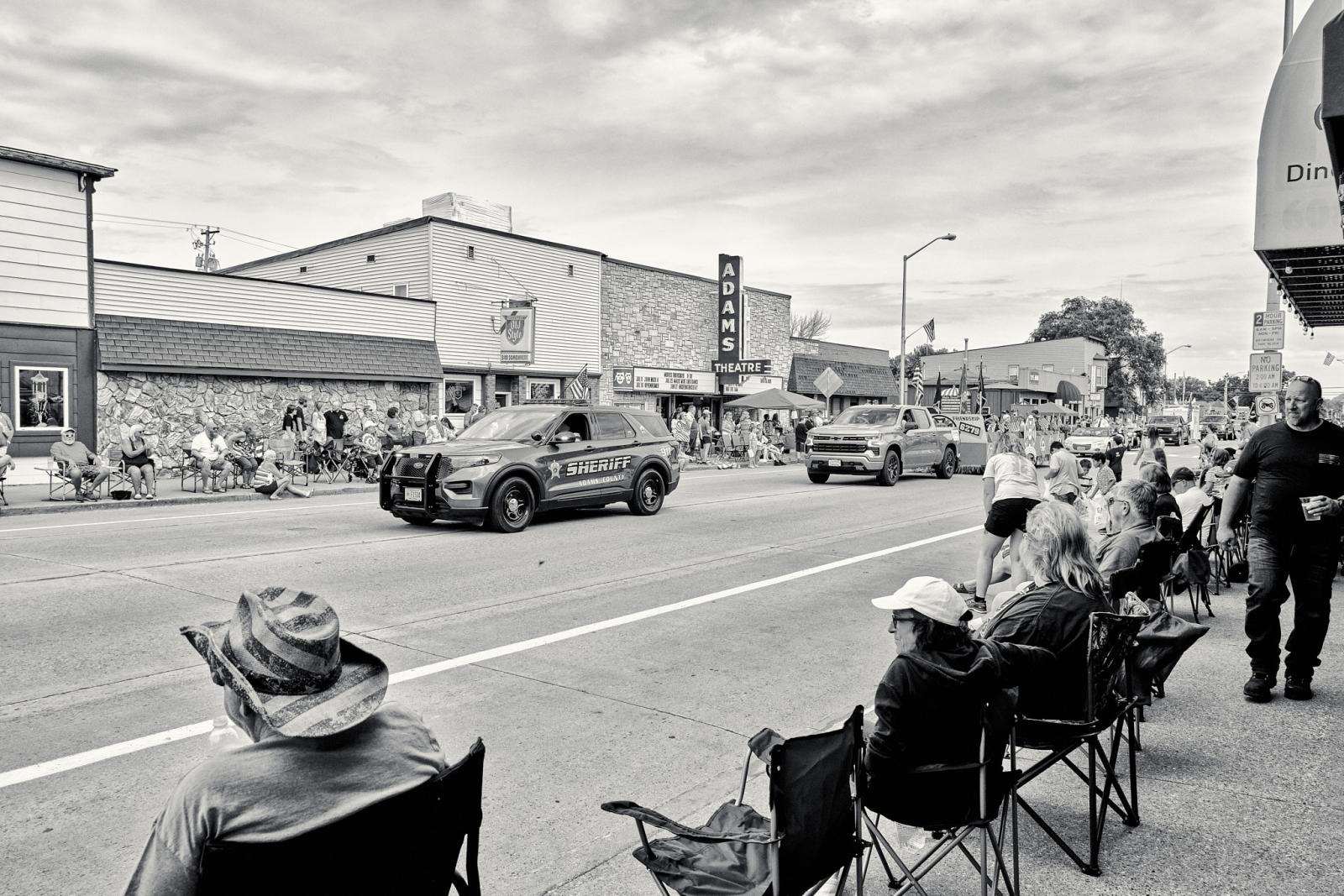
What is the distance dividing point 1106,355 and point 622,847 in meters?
92.4

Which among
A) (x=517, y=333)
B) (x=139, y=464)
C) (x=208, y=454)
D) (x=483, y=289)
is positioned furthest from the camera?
(x=483, y=289)

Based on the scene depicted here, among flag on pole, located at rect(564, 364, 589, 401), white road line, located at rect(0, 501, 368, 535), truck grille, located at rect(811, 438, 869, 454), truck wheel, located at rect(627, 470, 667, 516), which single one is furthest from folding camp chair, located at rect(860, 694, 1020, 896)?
flag on pole, located at rect(564, 364, 589, 401)

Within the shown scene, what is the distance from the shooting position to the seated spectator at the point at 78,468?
1605cm

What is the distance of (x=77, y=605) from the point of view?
770 cm

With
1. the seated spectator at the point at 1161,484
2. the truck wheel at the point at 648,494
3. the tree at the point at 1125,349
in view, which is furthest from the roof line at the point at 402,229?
the tree at the point at 1125,349

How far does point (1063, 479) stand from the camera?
8734 mm

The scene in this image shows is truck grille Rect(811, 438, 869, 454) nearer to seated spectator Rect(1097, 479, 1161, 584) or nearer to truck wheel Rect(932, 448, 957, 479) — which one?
truck wheel Rect(932, 448, 957, 479)

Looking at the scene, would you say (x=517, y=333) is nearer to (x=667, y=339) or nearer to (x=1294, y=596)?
(x=667, y=339)

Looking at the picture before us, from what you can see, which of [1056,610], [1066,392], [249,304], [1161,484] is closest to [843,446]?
[1161,484]

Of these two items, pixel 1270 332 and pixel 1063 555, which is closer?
pixel 1063 555

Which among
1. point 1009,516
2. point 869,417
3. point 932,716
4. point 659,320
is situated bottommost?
point 932,716

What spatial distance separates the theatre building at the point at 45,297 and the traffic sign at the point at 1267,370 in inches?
859

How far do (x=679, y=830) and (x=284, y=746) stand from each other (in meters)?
1.22

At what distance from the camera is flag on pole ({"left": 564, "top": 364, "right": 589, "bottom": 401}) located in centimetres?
2937
